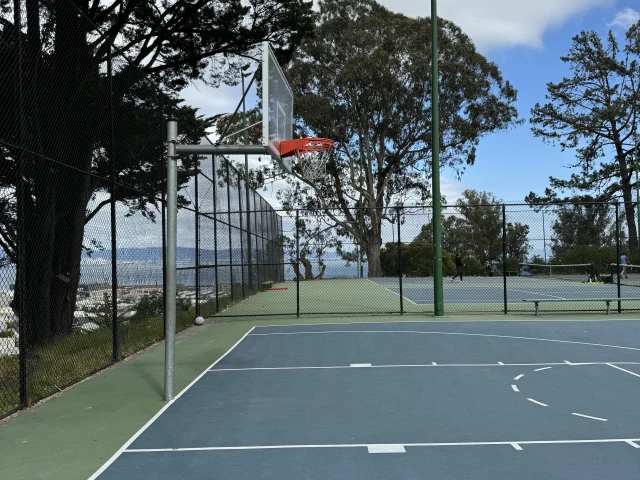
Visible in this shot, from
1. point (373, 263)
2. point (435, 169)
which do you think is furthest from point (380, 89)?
point (435, 169)

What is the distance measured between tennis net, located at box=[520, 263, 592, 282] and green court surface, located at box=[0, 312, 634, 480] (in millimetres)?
23906

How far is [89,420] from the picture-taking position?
5.64 metres

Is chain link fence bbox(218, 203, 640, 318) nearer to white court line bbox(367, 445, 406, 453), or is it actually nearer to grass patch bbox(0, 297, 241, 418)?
grass patch bbox(0, 297, 241, 418)

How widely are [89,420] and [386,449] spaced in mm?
3035

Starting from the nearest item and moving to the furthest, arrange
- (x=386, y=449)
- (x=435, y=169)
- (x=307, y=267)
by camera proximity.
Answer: (x=386, y=449), (x=435, y=169), (x=307, y=267)

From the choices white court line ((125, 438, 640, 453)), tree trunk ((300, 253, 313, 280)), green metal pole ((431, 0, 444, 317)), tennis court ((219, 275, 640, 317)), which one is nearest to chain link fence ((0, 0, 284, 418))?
white court line ((125, 438, 640, 453))

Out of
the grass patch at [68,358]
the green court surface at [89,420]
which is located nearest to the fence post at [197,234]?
the grass patch at [68,358]

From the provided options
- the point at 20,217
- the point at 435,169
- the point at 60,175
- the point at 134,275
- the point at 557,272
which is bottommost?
the point at 557,272

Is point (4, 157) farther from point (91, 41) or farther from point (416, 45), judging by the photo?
point (416, 45)

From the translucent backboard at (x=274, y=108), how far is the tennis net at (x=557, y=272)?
23.0 m

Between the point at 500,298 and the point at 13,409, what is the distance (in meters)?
16.4

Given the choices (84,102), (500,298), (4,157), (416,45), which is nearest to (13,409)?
(4,157)

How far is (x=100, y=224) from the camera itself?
8398 millimetres

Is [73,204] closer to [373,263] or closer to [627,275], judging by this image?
[373,263]
